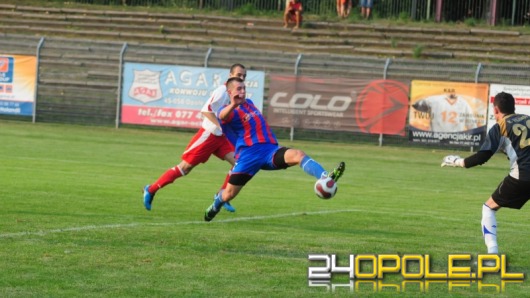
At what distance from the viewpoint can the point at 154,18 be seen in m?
43.1

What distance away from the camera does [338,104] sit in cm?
3216

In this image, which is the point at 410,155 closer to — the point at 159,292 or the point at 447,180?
the point at 447,180

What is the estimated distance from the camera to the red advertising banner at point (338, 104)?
3172 centimetres

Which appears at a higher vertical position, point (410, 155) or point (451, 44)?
point (451, 44)

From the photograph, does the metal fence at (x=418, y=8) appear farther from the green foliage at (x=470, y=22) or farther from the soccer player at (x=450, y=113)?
the soccer player at (x=450, y=113)

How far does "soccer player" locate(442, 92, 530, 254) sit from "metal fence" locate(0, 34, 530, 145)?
20550 millimetres

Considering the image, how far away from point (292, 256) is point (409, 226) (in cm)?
345

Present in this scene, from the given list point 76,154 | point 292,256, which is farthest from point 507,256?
point 76,154

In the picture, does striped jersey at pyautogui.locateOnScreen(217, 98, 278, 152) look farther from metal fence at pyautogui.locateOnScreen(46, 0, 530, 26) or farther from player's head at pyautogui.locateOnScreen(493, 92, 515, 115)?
metal fence at pyautogui.locateOnScreen(46, 0, 530, 26)

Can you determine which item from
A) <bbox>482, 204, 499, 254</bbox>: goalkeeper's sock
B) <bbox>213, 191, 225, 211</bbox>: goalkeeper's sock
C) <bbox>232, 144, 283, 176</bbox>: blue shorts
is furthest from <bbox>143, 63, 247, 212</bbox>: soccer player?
<bbox>482, 204, 499, 254</bbox>: goalkeeper's sock

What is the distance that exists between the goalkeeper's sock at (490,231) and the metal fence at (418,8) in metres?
30.5
